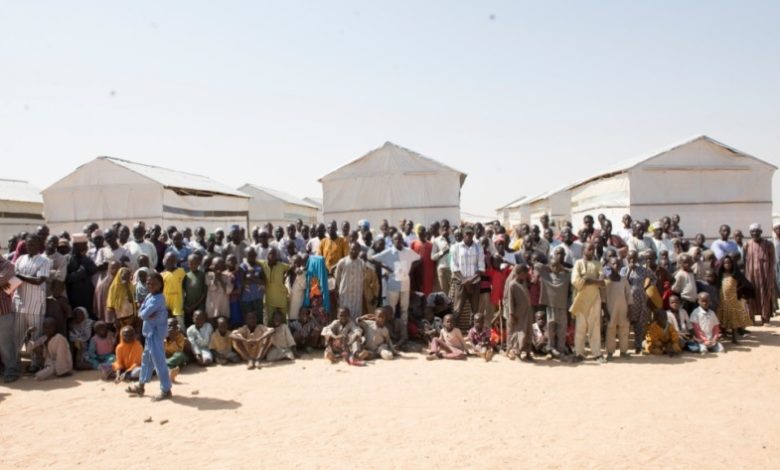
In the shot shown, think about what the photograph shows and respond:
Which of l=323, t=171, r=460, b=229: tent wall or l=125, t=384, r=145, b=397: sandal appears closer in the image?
l=125, t=384, r=145, b=397: sandal

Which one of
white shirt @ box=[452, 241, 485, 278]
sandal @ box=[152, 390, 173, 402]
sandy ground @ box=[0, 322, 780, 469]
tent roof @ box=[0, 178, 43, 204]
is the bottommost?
sandy ground @ box=[0, 322, 780, 469]

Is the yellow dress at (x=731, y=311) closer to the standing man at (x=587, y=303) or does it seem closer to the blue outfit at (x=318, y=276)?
the standing man at (x=587, y=303)

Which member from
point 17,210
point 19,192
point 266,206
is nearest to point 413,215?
point 17,210

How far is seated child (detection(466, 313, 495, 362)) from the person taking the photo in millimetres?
7875

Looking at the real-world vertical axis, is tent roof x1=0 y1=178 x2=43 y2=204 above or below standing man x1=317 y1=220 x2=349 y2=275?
above

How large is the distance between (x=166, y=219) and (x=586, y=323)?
48.6 ft

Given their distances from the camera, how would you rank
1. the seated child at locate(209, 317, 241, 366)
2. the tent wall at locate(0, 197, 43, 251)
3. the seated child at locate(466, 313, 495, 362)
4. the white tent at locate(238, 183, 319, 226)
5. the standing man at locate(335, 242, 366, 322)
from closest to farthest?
the seated child at locate(209, 317, 241, 366)
the seated child at locate(466, 313, 495, 362)
the standing man at locate(335, 242, 366, 322)
the tent wall at locate(0, 197, 43, 251)
the white tent at locate(238, 183, 319, 226)

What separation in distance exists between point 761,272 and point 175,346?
883 centimetres

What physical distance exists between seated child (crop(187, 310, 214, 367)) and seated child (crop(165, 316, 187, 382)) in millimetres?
155

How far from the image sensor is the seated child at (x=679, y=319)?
7.80 meters

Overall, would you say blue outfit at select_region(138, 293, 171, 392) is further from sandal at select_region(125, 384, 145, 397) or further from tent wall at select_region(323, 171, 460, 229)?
tent wall at select_region(323, 171, 460, 229)

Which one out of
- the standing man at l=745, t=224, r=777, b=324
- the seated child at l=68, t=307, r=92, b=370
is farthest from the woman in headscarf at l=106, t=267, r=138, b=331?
the standing man at l=745, t=224, r=777, b=324

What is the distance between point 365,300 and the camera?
8414mm

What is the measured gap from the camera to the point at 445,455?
14.1 ft
